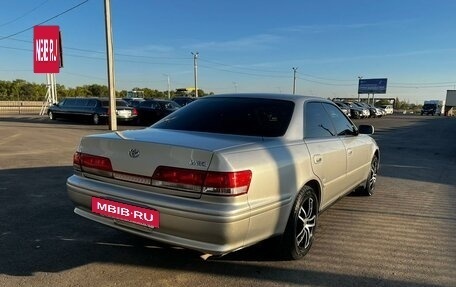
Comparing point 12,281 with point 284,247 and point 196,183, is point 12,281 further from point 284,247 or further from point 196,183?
point 284,247

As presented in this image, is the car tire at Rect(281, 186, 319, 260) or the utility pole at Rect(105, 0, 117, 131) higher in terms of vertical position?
the utility pole at Rect(105, 0, 117, 131)

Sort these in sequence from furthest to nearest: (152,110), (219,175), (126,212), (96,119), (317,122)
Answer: (152,110) < (96,119) < (317,122) < (126,212) < (219,175)

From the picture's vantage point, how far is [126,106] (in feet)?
79.2

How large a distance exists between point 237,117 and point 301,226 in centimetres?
123

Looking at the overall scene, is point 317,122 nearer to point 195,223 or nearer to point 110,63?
point 195,223

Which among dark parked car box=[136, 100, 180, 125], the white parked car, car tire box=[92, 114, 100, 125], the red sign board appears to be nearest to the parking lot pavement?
the white parked car

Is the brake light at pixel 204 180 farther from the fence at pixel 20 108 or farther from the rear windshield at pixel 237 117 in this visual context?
the fence at pixel 20 108

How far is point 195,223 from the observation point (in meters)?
3.10

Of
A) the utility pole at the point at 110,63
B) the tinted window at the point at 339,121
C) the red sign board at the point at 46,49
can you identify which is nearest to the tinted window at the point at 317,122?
the tinted window at the point at 339,121

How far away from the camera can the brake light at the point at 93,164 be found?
362 cm

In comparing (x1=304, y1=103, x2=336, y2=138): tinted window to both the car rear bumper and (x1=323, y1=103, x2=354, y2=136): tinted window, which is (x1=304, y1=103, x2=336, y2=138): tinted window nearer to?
(x1=323, y1=103, x2=354, y2=136): tinted window

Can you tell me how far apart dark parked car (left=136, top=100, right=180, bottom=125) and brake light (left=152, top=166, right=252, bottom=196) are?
70.7ft

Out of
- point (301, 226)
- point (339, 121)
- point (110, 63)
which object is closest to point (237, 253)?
point (301, 226)

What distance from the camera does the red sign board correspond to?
30062mm
